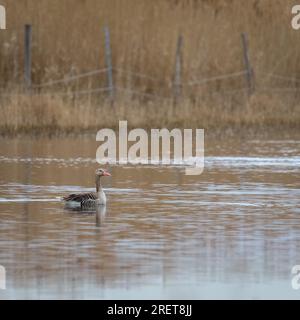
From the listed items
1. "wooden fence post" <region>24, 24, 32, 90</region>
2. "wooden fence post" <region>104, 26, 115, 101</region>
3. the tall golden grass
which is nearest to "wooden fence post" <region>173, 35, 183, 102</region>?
the tall golden grass

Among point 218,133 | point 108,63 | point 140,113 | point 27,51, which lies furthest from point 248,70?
point 27,51

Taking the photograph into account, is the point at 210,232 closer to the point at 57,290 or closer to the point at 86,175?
the point at 57,290

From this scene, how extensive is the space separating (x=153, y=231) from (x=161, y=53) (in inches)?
692

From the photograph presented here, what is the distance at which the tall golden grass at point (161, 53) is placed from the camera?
28.3 metres

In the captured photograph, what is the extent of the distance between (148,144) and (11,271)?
45.1 ft

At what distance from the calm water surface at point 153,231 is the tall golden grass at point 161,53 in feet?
21.7

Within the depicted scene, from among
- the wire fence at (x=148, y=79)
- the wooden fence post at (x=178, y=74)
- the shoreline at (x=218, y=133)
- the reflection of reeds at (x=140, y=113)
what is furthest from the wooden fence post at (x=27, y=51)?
the wooden fence post at (x=178, y=74)

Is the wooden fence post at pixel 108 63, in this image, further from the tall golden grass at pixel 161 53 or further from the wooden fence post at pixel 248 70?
the wooden fence post at pixel 248 70

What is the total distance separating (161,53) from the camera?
3083 centimetres

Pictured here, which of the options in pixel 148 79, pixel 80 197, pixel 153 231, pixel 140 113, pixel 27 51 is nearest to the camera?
pixel 153 231

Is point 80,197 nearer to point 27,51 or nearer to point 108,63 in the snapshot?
point 27,51

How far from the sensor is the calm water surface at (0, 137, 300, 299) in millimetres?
10648

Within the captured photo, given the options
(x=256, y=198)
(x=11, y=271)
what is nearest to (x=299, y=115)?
(x=256, y=198)

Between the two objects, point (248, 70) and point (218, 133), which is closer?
point (218, 133)
